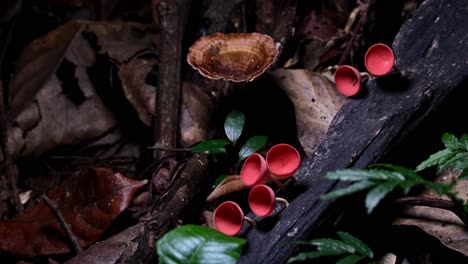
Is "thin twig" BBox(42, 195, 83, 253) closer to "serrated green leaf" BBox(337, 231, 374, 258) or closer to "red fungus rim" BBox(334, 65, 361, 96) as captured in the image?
"serrated green leaf" BBox(337, 231, 374, 258)

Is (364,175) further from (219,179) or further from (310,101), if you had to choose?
(310,101)

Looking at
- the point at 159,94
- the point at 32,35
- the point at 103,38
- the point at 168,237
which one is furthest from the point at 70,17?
the point at 168,237

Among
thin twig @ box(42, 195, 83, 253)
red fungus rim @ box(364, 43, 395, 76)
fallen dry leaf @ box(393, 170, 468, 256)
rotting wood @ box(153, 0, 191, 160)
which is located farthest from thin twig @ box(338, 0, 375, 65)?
thin twig @ box(42, 195, 83, 253)

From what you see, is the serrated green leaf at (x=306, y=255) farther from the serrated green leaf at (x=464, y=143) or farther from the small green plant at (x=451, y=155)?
the serrated green leaf at (x=464, y=143)

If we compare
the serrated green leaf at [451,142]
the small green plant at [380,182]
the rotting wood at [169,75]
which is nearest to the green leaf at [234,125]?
the rotting wood at [169,75]

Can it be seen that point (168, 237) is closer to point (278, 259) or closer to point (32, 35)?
point (278, 259)
